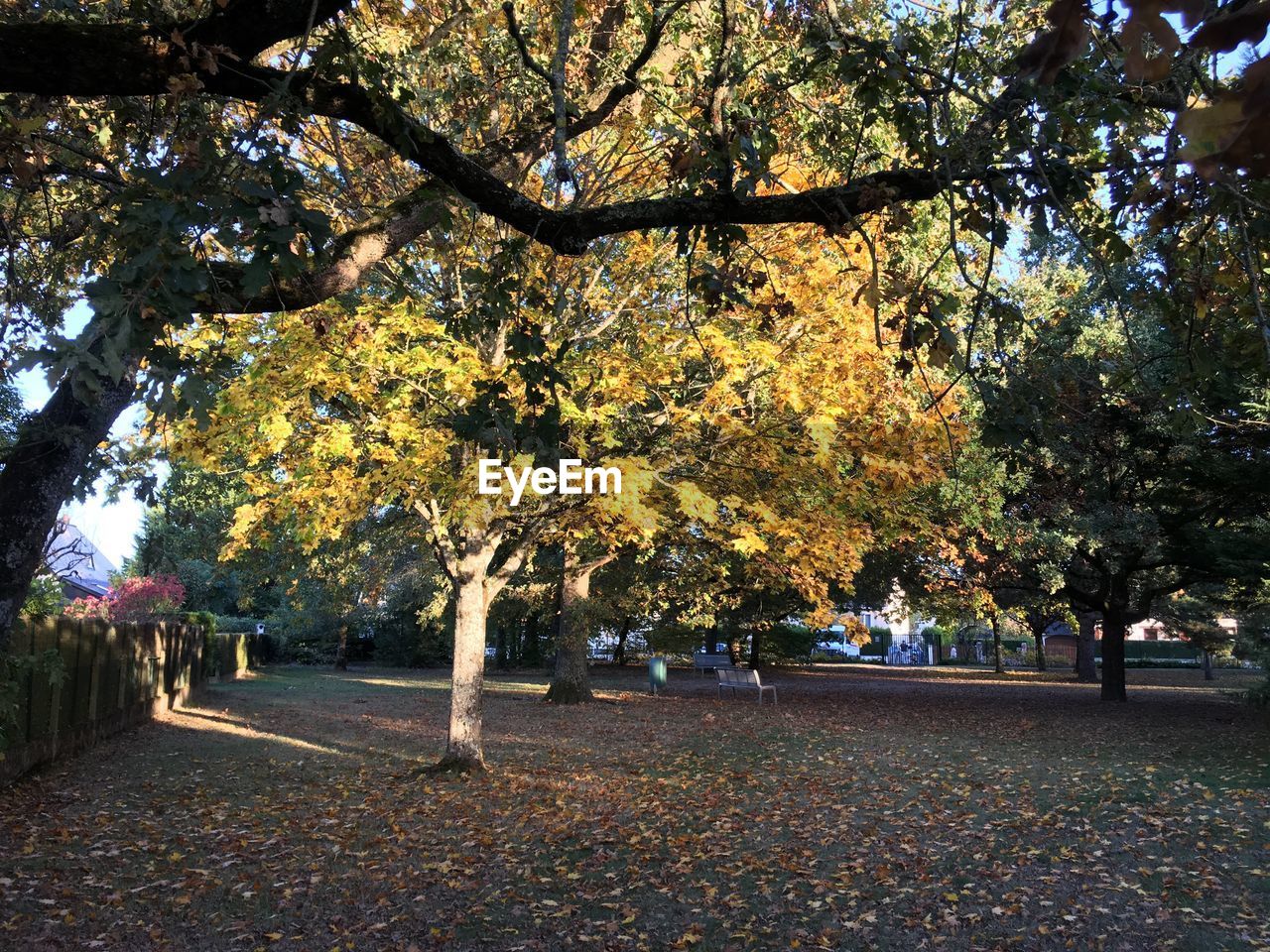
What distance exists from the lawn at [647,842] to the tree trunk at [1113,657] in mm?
6614

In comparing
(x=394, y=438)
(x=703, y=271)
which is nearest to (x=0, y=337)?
(x=394, y=438)

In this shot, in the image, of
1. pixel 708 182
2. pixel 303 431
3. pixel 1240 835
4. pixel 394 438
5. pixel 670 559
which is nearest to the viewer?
pixel 708 182

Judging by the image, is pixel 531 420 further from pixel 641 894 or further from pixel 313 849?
pixel 313 849

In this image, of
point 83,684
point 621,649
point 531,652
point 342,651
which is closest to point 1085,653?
A: point 621,649

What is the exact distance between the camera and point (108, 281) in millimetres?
2955

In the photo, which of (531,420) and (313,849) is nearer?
(531,420)

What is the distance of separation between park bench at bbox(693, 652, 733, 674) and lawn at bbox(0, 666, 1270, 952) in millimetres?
18656

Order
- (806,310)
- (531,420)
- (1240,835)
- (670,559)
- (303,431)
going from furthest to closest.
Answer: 1. (670,559)
2. (806,310)
3. (303,431)
4. (1240,835)
5. (531,420)

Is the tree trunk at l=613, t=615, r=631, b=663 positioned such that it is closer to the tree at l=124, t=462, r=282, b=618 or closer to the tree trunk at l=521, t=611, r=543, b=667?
the tree trunk at l=521, t=611, r=543, b=667

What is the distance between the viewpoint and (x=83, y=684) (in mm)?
12492

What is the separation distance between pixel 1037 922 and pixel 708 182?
473cm

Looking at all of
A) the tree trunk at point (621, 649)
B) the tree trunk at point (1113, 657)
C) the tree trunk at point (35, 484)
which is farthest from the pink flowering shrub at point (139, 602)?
the tree trunk at point (1113, 657)

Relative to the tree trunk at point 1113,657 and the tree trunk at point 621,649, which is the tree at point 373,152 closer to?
the tree trunk at point 1113,657

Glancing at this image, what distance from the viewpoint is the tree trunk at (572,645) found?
21.6 metres
